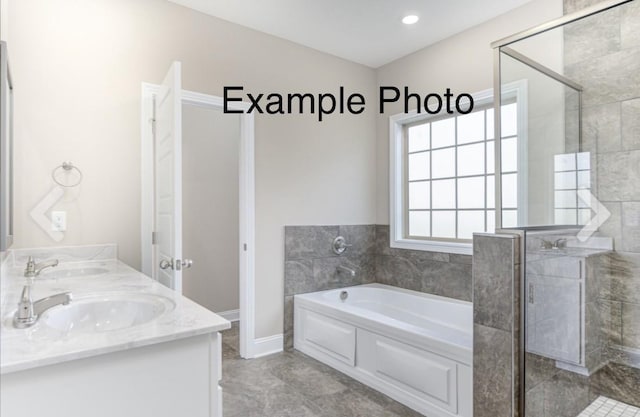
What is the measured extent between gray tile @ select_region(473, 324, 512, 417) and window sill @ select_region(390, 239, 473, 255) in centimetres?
130

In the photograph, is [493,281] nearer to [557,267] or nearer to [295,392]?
[557,267]

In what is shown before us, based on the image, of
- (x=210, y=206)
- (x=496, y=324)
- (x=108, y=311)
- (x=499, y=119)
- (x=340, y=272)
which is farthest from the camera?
(x=210, y=206)

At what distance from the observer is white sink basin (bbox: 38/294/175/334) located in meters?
1.45

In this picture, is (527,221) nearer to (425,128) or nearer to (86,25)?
(425,128)

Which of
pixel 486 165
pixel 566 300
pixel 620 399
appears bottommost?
pixel 620 399

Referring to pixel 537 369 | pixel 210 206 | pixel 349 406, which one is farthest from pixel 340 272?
pixel 537 369

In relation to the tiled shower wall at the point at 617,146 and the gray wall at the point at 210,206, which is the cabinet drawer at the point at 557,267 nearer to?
the tiled shower wall at the point at 617,146

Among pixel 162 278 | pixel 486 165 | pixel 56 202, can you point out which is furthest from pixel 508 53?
pixel 56 202

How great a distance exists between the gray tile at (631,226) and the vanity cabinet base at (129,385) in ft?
7.87

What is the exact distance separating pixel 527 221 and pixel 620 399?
4.13 feet

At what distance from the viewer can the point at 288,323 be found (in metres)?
3.36

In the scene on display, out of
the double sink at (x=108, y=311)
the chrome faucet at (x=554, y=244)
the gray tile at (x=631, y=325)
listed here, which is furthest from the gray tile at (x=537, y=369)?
the double sink at (x=108, y=311)

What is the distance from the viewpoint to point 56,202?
2.32 m

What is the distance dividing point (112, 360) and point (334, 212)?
2.78m
